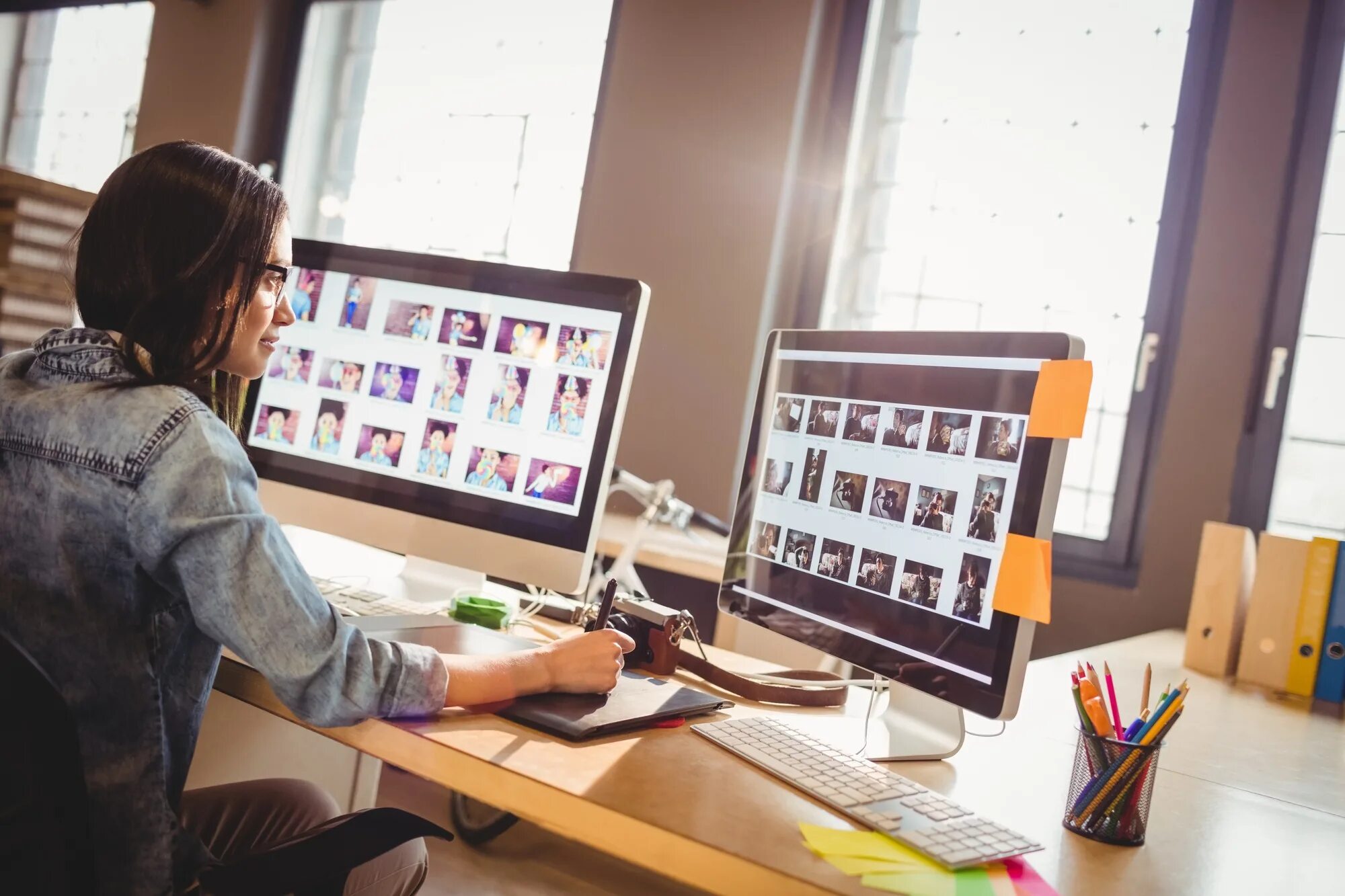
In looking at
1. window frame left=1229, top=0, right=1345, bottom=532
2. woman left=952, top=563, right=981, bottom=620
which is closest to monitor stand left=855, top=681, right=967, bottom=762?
woman left=952, top=563, right=981, bottom=620

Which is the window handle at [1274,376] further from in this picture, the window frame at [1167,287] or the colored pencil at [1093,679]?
the colored pencil at [1093,679]

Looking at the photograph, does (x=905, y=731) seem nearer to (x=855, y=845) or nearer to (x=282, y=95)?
(x=855, y=845)

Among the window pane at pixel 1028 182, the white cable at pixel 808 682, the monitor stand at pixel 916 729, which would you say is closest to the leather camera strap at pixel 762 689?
the white cable at pixel 808 682

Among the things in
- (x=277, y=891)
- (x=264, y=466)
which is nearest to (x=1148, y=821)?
(x=277, y=891)

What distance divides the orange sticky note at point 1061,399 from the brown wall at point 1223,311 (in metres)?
1.69

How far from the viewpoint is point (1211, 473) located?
2.39 metres

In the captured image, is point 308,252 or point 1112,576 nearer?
point 308,252

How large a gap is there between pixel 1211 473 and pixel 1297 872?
66.5 inches

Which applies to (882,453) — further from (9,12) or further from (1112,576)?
(9,12)

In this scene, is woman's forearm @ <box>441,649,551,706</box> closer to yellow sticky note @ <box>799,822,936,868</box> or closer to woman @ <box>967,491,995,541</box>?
yellow sticky note @ <box>799,822,936,868</box>

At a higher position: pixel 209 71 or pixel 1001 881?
pixel 209 71

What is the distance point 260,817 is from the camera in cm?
122

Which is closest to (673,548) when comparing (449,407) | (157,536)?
(449,407)

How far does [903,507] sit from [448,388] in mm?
751
